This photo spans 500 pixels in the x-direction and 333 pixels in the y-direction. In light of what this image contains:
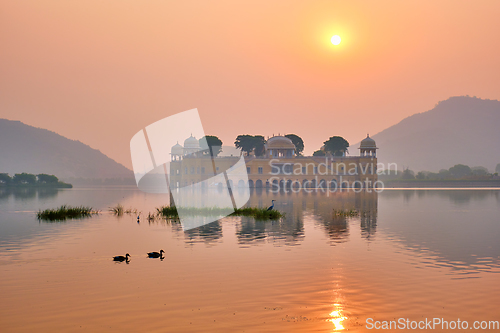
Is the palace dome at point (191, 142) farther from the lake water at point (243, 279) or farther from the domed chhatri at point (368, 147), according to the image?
the lake water at point (243, 279)

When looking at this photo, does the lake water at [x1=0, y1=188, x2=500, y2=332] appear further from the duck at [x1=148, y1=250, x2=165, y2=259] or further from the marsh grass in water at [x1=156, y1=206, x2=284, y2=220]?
the marsh grass in water at [x1=156, y1=206, x2=284, y2=220]

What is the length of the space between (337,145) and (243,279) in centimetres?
10842

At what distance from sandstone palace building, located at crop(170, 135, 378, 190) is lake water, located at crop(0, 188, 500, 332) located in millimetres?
A: 77650

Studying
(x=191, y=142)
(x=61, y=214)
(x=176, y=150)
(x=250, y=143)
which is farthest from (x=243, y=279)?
(x=250, y=143)

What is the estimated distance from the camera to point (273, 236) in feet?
80.7

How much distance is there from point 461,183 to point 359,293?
384ft

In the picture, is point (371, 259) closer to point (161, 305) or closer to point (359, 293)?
point (359, 293)

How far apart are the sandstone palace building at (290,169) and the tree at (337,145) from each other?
41.5 ft

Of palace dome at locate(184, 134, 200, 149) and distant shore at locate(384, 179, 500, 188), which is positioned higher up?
palace dome at locate(184, 134, 200, 149)

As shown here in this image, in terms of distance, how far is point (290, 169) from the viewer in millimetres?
105875

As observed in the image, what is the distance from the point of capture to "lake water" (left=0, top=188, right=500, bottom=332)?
11.4 m

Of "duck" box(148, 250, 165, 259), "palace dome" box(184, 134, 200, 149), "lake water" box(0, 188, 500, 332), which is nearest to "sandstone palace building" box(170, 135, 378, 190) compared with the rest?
"palace dome" box(184, 134, 200, 149)

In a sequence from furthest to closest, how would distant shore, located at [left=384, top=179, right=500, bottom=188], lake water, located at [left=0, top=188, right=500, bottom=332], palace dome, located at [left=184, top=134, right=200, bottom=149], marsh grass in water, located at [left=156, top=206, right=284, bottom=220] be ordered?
distant shore, located at [left=384, top=179, right=500, bottom=188] < palace dome, located at [left=184, top=134, right=200, bottom=149] < marsh grass in water, located at [left=156, top=206, right=284, bottom=220] < lake water, located at [left=0, top=188, right=500, bottom=332]

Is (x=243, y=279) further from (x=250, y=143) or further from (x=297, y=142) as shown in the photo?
(x=297, y=142)
